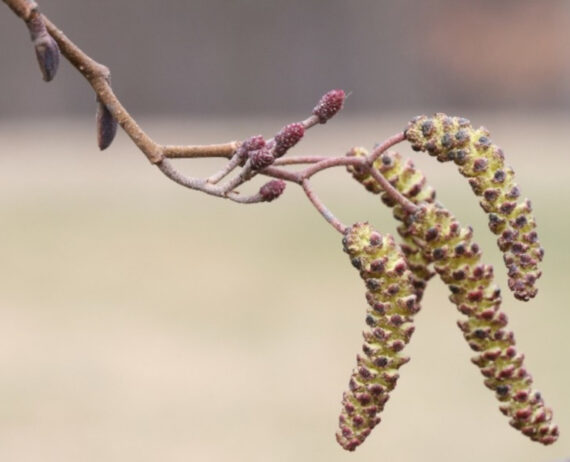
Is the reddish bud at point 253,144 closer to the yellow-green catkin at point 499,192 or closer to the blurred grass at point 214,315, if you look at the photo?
the yellow-green catkin at point 499,192

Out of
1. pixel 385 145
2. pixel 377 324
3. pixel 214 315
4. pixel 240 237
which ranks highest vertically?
pixel 240 237

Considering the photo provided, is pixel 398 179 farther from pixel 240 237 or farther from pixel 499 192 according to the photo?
pixel 240 237

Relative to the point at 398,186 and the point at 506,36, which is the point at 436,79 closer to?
the point at 506,36

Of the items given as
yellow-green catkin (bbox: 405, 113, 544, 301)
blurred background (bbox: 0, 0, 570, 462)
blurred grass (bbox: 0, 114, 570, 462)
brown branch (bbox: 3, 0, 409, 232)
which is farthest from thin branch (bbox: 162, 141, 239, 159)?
blurred background (bbox: 0, 0, 570, 462)

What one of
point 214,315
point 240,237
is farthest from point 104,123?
point 240,237

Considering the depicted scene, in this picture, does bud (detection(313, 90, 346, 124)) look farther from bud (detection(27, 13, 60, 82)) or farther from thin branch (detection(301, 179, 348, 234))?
bud (detection(27, 13, 60, 82))

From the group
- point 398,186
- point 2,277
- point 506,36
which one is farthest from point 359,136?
point 398,186

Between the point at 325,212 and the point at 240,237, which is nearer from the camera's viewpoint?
the point at 325,212
